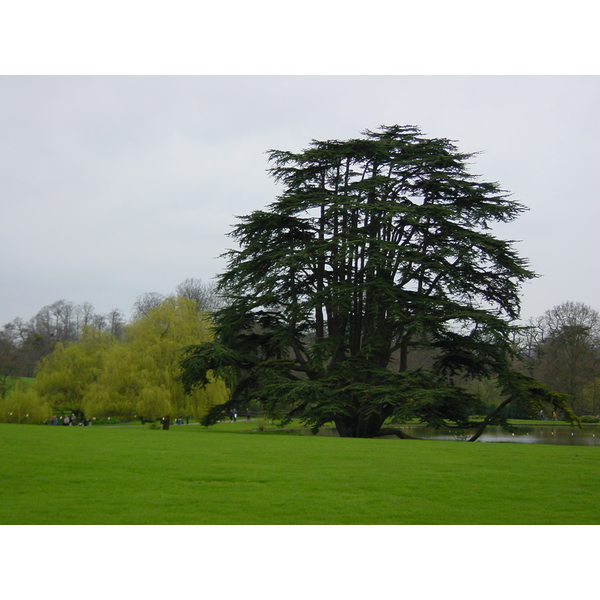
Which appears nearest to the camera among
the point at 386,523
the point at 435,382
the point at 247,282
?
the point at 386,523

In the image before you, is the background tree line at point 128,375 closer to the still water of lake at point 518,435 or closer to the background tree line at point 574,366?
the still water of lake at point 518,435

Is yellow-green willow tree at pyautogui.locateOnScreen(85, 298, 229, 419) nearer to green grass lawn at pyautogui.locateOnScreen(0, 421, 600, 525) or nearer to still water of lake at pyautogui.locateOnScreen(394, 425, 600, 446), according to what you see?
still water of lake at pyautogui.locateOnScreen(394, 425, 600, 446)

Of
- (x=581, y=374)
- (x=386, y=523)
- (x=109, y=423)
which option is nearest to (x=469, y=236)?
(x=386, y=523)

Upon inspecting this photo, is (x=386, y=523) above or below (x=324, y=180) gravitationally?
below

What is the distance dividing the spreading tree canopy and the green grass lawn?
10.4m

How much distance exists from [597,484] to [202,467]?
6.61 m

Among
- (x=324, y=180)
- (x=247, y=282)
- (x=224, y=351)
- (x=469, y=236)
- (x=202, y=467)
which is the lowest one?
(x=202, y=467)

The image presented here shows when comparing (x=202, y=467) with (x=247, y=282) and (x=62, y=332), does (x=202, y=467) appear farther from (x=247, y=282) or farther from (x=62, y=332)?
(x=62, y=332)

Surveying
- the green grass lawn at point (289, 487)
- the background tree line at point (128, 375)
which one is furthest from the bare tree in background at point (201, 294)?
the green grass lawn at point (289, 487)

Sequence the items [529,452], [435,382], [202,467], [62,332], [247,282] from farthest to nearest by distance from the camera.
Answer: [62,332]
[247,282]
[435,382]
[529,452]
[202,467]

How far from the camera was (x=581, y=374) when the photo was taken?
44688 millimetres

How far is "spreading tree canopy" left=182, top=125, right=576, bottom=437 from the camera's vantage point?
79.2 ft

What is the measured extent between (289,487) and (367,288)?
16797 mm

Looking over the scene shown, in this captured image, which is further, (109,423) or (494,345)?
A: (109,423)
